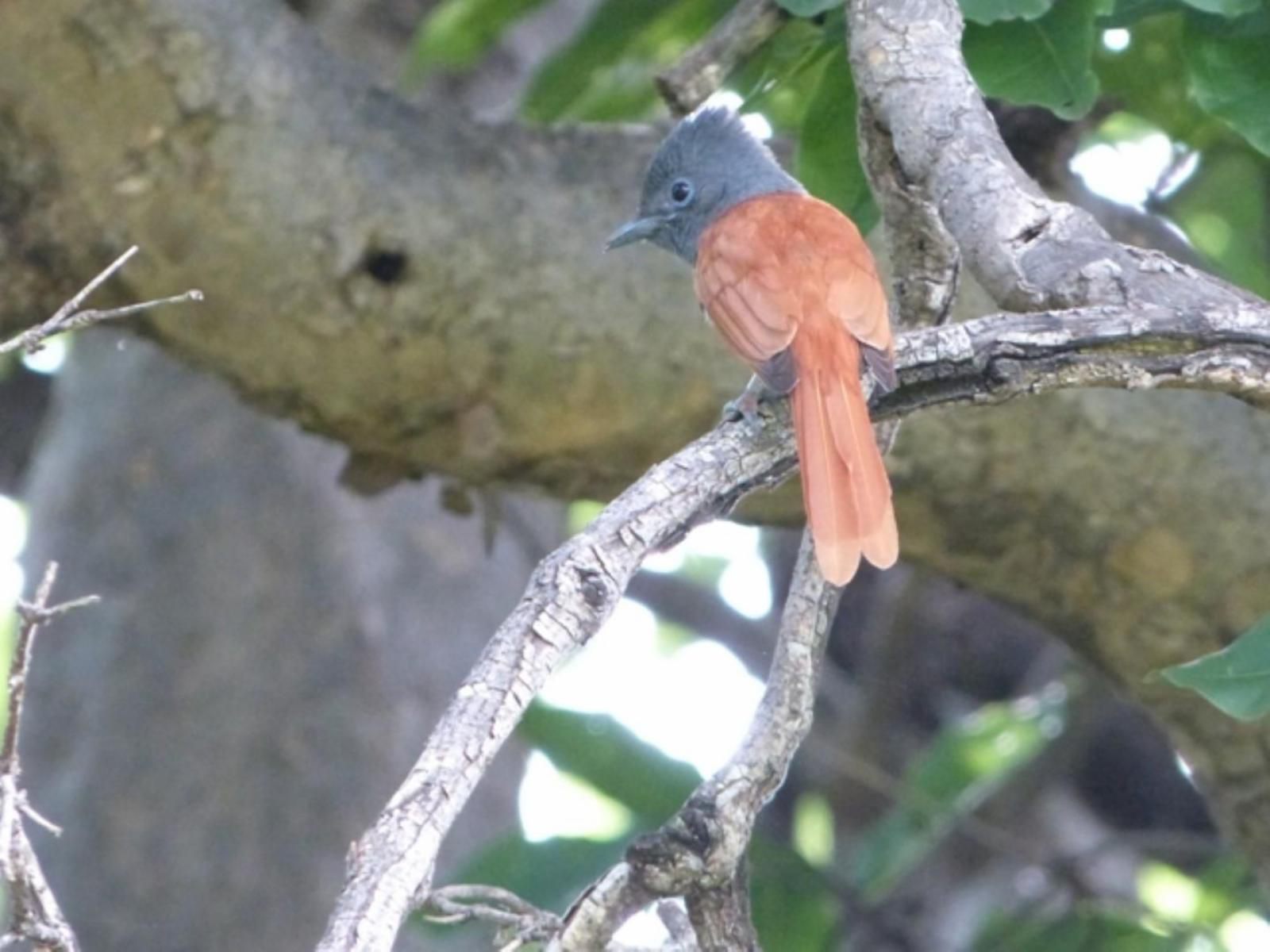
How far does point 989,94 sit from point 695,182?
83 cm

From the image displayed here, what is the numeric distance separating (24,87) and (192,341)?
1.87 ft

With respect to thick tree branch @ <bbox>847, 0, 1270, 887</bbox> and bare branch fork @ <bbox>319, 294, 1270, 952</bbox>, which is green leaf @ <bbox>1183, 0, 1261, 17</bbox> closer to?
thick tree branch @ <bbox>847, 0, 1270, 887</bbox>

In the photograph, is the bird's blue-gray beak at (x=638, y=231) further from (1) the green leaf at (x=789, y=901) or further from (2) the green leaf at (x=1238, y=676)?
(2) the green leaf at (x=1238, y=676)

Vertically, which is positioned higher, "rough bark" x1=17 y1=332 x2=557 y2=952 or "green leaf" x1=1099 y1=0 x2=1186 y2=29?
"green leaf" x1=1099 y1=0 x2=1186 y2=29

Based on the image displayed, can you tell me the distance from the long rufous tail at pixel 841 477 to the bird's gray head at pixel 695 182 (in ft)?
3.48

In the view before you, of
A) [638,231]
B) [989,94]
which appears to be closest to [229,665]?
[638,231]

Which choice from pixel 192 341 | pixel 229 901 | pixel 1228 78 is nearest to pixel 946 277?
pixel 1228 78

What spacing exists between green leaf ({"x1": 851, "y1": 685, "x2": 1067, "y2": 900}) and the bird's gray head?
1796 mm

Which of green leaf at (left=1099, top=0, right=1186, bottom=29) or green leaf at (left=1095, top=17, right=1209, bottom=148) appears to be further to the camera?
green leaf at (left=1095, top=17, right=1209, bottom=148)

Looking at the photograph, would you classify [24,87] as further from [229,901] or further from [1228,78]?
[229,901]

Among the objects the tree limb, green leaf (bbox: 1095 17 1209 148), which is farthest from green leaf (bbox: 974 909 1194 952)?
the tree limb

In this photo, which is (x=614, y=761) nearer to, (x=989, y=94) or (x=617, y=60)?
(x=617, y=60)

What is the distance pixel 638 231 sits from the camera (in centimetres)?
385

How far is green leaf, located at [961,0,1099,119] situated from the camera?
10.2 ft
